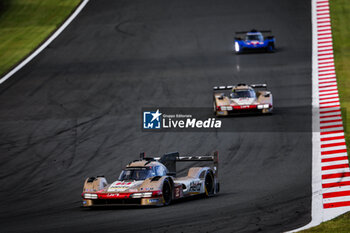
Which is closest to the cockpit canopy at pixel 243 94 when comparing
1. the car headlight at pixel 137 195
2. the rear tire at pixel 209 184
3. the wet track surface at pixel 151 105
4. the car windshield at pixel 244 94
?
the car windshield at pixel 244 94

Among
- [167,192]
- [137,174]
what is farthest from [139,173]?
[167,192]

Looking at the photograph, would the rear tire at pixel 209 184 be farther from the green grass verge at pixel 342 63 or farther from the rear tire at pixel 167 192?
the green grass verge at pixel 342 63

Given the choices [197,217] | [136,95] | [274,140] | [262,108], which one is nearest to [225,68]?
[136,95]

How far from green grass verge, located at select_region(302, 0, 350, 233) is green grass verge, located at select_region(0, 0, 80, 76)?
19.4m

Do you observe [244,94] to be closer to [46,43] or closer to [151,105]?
[151,105]

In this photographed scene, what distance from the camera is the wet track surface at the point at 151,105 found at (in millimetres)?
15656

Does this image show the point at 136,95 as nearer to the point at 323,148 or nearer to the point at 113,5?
the point at 323,148

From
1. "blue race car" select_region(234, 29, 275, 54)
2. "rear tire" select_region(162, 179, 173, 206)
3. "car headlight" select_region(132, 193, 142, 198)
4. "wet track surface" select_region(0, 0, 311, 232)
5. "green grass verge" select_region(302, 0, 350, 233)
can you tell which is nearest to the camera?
"green grass verge" select_region(302, 0, 350, 233)


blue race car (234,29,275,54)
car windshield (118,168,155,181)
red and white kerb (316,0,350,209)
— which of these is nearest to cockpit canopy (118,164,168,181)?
car windshield (118,168,155,181)

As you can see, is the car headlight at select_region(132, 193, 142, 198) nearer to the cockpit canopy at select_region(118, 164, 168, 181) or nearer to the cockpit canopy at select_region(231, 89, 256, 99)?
the cockpit canopy at select_region(118, 164, 168, 181)

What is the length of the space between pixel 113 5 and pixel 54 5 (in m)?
4.75

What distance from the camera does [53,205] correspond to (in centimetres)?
1830

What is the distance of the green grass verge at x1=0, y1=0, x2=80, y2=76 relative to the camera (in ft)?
144

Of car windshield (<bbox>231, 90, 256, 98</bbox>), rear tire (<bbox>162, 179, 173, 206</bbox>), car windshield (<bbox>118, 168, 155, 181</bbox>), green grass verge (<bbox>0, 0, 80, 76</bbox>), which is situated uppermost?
green grass verge (<bbox>0, 0, 80, 76</bbox>)
